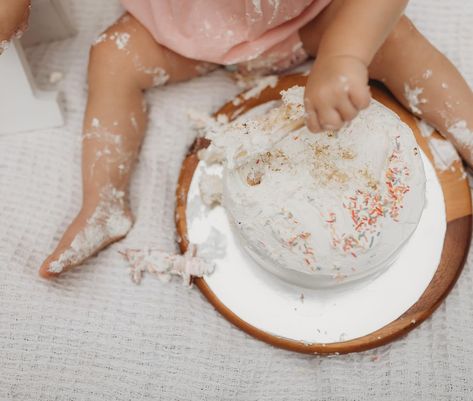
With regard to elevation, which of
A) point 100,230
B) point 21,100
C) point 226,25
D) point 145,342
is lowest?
point 145,342

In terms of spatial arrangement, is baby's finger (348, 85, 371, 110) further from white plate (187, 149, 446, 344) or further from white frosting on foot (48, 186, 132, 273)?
white frosting on foot (48, 186, 132, 273)

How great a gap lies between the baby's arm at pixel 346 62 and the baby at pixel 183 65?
6 cm

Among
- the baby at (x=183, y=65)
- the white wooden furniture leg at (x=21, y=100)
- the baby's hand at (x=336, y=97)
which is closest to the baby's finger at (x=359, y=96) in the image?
the baby's hand at (x=336, y=97)

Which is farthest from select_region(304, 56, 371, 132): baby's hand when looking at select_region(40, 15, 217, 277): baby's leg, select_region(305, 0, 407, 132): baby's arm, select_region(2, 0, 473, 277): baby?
select_region(40, 15, 217, 277): baby's leg

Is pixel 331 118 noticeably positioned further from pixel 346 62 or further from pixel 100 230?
pixel 100 230

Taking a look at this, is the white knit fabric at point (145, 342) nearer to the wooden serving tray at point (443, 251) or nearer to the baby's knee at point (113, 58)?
the wooden serving tray at point (443, 251)

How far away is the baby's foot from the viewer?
747mm

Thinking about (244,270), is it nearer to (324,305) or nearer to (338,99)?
(324,305)

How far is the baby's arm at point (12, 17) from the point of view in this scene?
0.71 metres

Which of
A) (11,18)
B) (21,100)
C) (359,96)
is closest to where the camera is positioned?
(359,96)

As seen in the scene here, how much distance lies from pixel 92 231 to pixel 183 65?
0.29 meters

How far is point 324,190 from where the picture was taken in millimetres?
644

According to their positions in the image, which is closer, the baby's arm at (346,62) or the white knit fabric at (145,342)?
the baby's arm at (346,62)

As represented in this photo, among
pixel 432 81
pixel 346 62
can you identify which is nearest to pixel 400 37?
pixel 432 81
